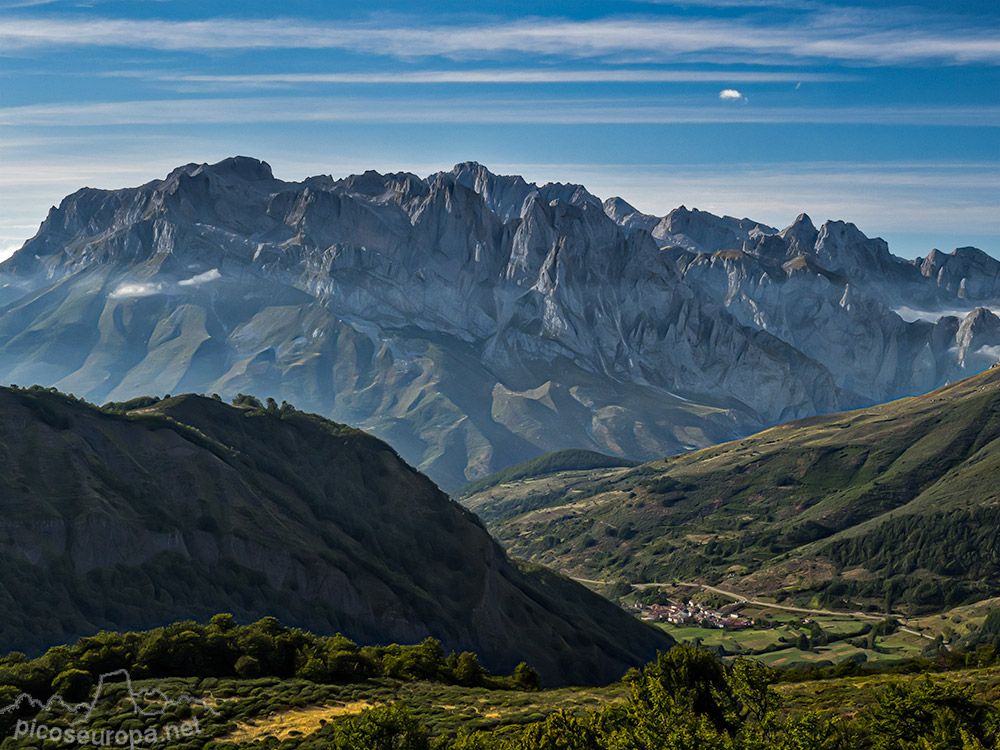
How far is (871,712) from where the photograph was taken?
74.9m

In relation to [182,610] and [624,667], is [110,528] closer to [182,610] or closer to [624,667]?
[182,610]

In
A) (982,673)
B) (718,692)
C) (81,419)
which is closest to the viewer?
(718,692)

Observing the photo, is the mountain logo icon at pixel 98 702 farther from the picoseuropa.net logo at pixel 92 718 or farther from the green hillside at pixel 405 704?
the green hillside at pixel 405 704

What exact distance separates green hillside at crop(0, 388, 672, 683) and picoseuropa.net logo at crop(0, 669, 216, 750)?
45233 mm

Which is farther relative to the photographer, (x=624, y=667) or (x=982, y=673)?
(x=624, y=667)

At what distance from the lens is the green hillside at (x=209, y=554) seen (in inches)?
5468

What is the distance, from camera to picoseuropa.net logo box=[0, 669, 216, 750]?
2995 inches

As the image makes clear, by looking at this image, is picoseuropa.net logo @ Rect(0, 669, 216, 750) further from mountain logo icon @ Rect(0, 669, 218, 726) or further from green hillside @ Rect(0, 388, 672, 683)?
green hillside @ Rect(0, 388, 672, 683)

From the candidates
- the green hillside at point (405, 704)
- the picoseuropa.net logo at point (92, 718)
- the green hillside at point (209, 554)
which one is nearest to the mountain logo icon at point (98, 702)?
the picoseuropa.net logo at point (92, 718)

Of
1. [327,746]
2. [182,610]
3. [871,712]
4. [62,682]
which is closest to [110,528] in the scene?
[182,610]

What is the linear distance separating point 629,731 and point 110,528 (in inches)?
4195

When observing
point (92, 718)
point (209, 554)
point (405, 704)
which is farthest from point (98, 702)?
point (209, 554)

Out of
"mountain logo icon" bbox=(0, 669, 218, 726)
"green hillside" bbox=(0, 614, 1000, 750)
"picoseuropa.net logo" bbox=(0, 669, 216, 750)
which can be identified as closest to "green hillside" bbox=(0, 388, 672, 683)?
"green hillside" bbox=(0, 614, 1000, 750)

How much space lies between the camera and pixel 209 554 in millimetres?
157500
